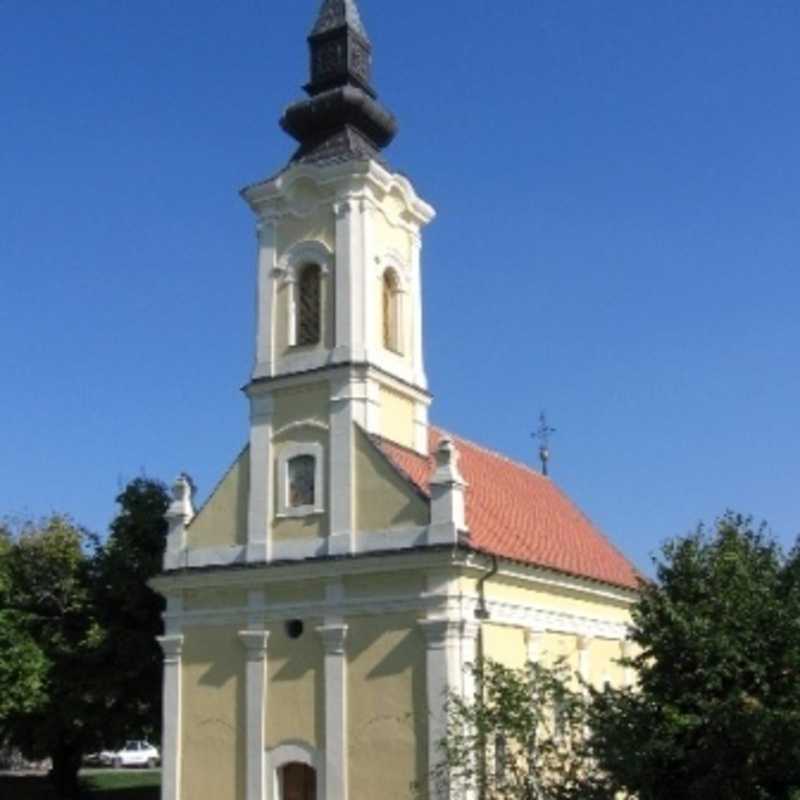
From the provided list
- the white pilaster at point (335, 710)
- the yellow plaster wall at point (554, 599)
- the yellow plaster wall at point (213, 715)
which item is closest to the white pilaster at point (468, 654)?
the yellow plaster wall at point (554, 599)

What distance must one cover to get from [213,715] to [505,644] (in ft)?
20.2

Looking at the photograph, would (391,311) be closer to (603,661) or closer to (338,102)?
(338,102)

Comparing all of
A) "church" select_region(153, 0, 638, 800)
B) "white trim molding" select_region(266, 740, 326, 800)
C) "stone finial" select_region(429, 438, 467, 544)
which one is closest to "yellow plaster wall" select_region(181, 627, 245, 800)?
"church" select_region(153, 0, 638, 800)

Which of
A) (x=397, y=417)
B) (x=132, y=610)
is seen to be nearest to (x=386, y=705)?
(x=397, y=417)

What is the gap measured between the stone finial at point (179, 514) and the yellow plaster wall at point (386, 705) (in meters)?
4.76

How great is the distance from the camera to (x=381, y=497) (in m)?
24.3

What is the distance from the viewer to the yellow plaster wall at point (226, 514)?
2597cm

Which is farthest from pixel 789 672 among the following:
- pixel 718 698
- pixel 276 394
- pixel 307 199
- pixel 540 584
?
pixel 307 199

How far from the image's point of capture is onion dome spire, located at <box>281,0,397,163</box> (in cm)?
2730

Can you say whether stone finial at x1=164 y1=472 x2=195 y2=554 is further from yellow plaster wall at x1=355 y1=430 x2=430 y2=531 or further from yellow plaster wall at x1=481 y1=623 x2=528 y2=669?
yellow plaster wall at x1=481 y1=623 x2=528 y2=669

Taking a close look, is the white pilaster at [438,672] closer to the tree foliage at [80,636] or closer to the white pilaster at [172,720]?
the white pilaster at [172,720]

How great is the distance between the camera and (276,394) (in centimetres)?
2623

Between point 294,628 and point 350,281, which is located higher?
point 350,281

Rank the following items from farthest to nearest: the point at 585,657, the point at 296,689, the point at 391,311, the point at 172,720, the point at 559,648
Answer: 1. the point at 585,657
2. the point at 391,311
3. the point at 559,648
4. the point at 172,720
5. the point at 296,689
